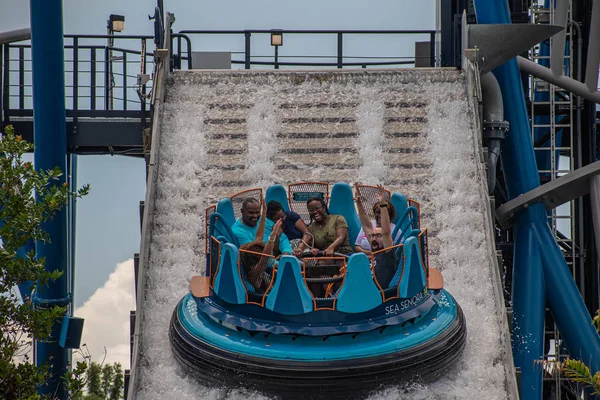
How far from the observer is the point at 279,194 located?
34.5ft

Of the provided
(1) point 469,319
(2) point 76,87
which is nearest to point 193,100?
(2) point 76,87

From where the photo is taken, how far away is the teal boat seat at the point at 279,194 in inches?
412

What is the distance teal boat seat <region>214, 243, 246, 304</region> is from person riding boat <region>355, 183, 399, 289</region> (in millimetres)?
1013

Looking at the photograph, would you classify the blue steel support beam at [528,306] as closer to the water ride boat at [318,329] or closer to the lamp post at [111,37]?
the water ride boat at [318,329]

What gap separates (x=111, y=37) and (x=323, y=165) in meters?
4.15

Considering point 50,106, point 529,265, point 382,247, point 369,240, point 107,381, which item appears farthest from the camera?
point 107,381

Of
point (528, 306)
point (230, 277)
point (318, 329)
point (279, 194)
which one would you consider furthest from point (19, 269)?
point (528, 306)

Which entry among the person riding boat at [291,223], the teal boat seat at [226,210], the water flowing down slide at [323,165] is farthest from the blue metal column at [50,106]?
the person riding boat at [291,223]

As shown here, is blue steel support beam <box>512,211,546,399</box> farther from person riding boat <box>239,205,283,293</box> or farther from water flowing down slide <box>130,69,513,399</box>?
person riding boat <box>239,205,283,293</box>

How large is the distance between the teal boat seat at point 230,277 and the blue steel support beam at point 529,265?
4.88 m

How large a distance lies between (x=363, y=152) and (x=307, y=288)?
12.5 ft

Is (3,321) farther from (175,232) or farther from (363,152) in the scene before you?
(363,152)

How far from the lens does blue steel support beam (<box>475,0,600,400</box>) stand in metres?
12.8

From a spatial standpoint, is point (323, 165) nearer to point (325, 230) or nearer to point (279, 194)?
point (279, 194)
